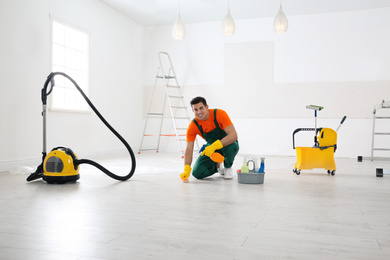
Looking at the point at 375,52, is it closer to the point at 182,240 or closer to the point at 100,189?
the point at 100,189

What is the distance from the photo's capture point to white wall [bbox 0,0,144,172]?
439cm

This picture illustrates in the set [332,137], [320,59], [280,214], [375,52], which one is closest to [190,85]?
[320,59]

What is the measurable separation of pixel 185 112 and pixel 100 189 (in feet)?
15.0

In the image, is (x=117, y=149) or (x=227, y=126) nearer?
(x=227, y=126)

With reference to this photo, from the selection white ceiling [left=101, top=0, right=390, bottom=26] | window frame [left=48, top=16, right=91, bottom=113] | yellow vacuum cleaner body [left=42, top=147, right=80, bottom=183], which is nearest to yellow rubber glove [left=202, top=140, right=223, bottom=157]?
yellow vacuum cleaner body [left=42, top=147, right=80, bottom=183]

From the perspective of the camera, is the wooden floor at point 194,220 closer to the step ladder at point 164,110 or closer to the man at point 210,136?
the man at point 210,136

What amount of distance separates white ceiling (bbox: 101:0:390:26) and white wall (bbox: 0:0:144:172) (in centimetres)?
46

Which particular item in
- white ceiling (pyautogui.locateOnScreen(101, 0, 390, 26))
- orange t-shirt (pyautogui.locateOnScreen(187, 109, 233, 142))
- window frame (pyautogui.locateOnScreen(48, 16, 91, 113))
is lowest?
orange t-shirt (pyautogui.locateOnScreen(187, 109, 233, 142))

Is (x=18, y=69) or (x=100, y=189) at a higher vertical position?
(x=18, y=69)

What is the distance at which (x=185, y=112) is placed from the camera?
7.60 metres

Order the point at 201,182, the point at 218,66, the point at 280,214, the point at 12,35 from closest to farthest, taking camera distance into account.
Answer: the point at 280,214 → the point at 201,182 → the point at 12,35 → the point at 218,66

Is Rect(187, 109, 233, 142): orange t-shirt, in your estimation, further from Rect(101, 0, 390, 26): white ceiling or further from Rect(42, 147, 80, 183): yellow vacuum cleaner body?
Rect(101, 0, 390, 26): white ceiling

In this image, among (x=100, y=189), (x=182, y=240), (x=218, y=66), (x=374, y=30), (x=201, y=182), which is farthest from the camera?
(x=218, y=66)

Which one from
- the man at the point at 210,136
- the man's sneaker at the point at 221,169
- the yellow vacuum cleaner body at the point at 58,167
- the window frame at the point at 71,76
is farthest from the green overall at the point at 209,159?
the window frame at the point at 71,76
